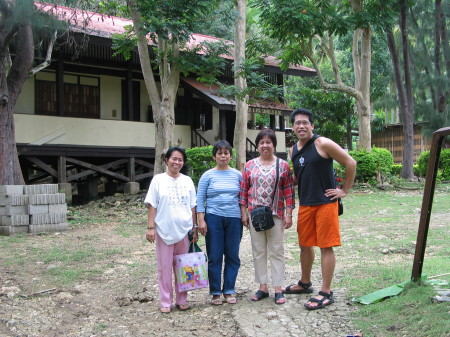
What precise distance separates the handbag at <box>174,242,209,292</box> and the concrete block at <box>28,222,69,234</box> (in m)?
5.46

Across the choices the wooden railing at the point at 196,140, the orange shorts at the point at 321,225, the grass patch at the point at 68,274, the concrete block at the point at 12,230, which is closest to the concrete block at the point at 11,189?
the concrete block at the point at 12,230

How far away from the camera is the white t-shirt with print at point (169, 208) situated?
4.61m

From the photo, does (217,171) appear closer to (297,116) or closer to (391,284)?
(297,116)

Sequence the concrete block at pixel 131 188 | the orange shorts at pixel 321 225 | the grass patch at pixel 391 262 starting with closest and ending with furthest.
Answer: the grass patch at pixel 391 262 → the orange shorts at pixel 321 225 → the concrete block at pixel 131 188

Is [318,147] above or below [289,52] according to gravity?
below

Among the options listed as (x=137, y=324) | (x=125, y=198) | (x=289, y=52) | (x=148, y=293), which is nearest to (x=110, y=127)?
(x=125, y=198)

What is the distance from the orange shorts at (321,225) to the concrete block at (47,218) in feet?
20.6

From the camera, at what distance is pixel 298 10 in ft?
45.3

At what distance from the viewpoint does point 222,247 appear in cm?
474

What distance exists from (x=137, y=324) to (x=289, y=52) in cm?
1317

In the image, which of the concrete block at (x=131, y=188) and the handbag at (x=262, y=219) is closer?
the handbag at (x=262, y=219)

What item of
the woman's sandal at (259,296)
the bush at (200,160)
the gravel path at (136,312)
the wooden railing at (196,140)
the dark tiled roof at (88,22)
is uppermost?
the dark tiled roof at (88,22)

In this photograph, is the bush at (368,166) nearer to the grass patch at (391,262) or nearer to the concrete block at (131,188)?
the grass patch at (391,262)

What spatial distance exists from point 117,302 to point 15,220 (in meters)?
4.87
